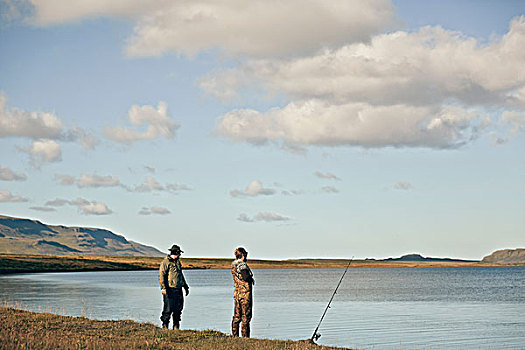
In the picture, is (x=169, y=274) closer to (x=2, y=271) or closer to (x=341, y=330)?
(x=341, y=330)

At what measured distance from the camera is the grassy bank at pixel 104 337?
1443 centimetres

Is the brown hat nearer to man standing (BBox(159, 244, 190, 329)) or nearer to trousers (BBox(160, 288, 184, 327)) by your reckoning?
man standing (BBox(159, 244, 190, 329))

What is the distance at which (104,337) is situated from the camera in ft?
54.0

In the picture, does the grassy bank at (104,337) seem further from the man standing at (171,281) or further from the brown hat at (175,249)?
the brown hat at (175,249)

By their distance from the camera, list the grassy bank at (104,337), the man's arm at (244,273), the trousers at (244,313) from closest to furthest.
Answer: the grassy bank at (104,337) → the man's arm at (244,273) → the trousers at (244,313)

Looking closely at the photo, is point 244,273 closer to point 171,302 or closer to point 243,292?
point 243,292

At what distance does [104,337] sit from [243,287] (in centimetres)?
384

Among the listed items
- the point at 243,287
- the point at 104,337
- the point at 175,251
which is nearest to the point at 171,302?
the point at 175,251

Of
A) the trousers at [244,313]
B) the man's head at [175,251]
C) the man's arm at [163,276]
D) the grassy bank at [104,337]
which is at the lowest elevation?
the grassy bank at [104,337]

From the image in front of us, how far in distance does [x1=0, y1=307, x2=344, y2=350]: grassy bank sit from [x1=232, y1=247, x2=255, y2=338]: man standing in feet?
2.63

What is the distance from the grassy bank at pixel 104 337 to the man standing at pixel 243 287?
31.6 inches

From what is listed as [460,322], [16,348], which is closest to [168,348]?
[16,348]

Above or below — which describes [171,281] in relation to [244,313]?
above

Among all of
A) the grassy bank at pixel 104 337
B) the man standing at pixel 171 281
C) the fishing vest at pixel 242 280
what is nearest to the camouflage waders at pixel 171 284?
the man standing at pixel 171 281
